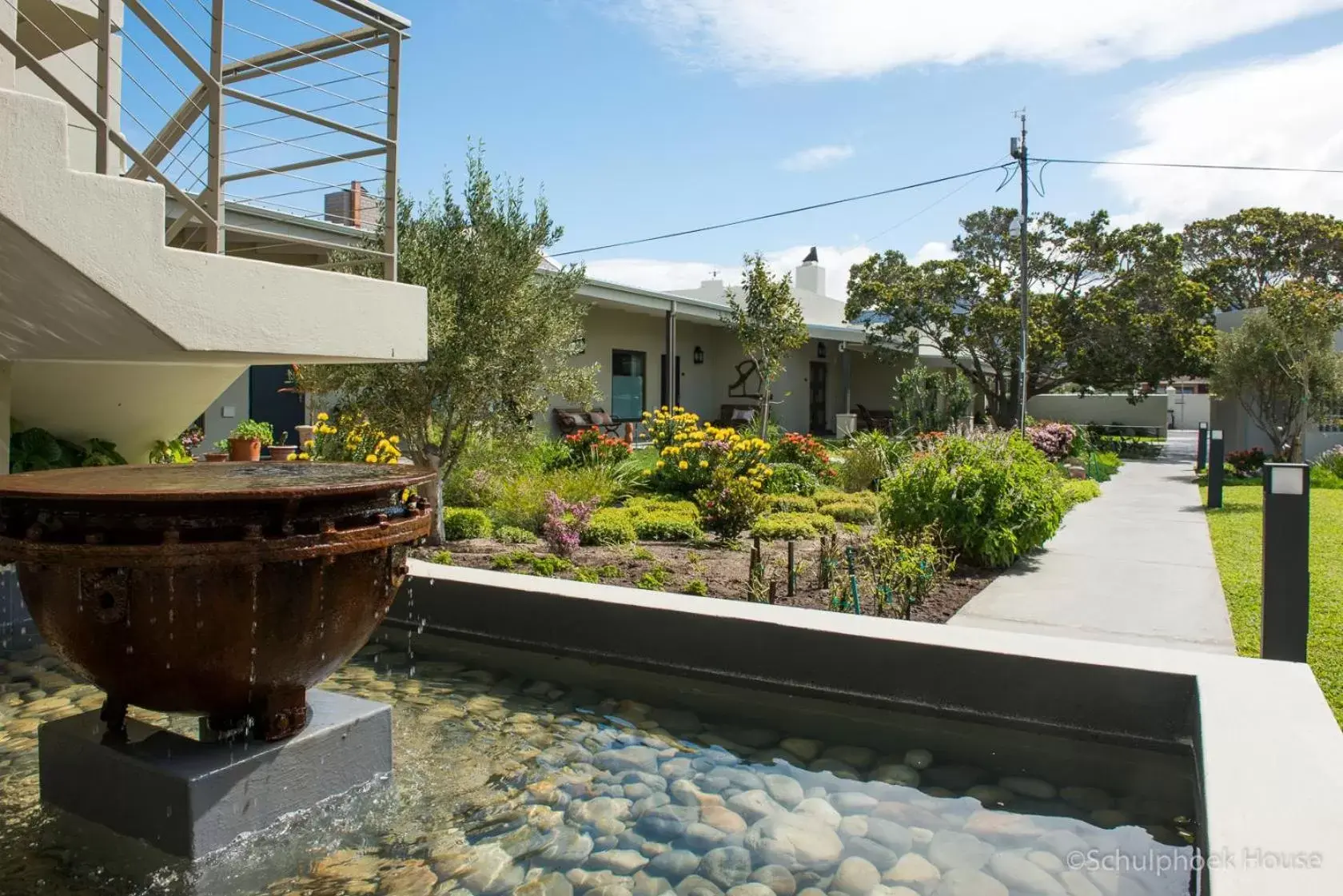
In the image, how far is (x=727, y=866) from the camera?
3.12 metres

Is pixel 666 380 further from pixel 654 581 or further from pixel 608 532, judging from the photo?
pixel 654 581

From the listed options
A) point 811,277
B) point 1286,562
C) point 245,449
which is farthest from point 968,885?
point 811,277

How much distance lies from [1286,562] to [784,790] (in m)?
2.65

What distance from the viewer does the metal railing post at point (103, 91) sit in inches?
171

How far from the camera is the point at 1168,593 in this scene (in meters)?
7.25

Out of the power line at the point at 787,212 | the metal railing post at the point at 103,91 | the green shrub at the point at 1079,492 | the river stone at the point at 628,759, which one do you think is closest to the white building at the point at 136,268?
the metal railing post at the point at 103,91

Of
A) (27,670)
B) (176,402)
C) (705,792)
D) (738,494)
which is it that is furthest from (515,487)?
(705,792)

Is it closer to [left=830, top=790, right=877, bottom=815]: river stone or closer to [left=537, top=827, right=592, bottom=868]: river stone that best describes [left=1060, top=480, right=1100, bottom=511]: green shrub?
[left=830, top=790, right=877, bottom=815]: river stone

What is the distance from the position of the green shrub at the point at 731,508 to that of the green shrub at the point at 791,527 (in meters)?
0.20

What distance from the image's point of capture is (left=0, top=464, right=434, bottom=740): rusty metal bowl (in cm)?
270

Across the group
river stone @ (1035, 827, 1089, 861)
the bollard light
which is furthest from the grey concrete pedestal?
the bollard light

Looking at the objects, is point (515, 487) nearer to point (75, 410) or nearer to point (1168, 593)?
point (75, 410)

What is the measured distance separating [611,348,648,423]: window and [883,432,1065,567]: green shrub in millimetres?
12694

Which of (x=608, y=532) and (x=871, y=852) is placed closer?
(x=871, y=852)
